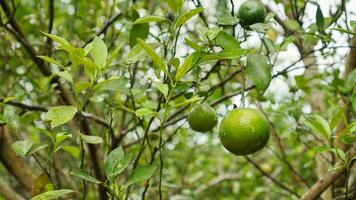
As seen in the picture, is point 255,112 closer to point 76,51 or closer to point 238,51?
point 238,51

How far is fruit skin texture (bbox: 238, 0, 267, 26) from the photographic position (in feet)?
3.38

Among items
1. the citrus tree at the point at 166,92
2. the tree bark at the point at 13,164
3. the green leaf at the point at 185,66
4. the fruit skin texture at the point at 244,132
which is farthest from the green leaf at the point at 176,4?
the tree bark at the point at 13,164

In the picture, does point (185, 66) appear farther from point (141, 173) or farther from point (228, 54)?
point (141, 173)

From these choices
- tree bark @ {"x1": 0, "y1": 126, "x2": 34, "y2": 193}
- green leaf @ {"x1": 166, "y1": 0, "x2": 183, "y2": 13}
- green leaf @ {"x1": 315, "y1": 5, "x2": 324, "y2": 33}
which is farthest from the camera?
tree bark @ {"x1": 0, "y1": 126, "x2": 34, "y2": 193}

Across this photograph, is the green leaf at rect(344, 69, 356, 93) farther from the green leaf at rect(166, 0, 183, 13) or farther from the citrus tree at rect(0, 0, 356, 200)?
the green leaf at rect(166, 0, 183, 13)

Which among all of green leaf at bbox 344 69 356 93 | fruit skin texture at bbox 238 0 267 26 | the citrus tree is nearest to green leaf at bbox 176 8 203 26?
the citrus tree

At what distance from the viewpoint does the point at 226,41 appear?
87 cm

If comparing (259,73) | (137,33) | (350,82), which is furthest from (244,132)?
(350,82)

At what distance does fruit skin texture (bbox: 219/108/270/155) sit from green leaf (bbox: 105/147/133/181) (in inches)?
7.4

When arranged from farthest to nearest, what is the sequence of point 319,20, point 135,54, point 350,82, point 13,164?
point 13,164
point 350,82
point 319,20
point 135,54

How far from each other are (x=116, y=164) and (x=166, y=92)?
16cm

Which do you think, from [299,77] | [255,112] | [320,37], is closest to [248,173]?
[299,77]

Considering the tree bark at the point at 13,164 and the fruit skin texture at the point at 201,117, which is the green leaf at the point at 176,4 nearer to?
the fruit skin texture at the point at 201,117

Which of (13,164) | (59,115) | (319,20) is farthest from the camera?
(13,164)
